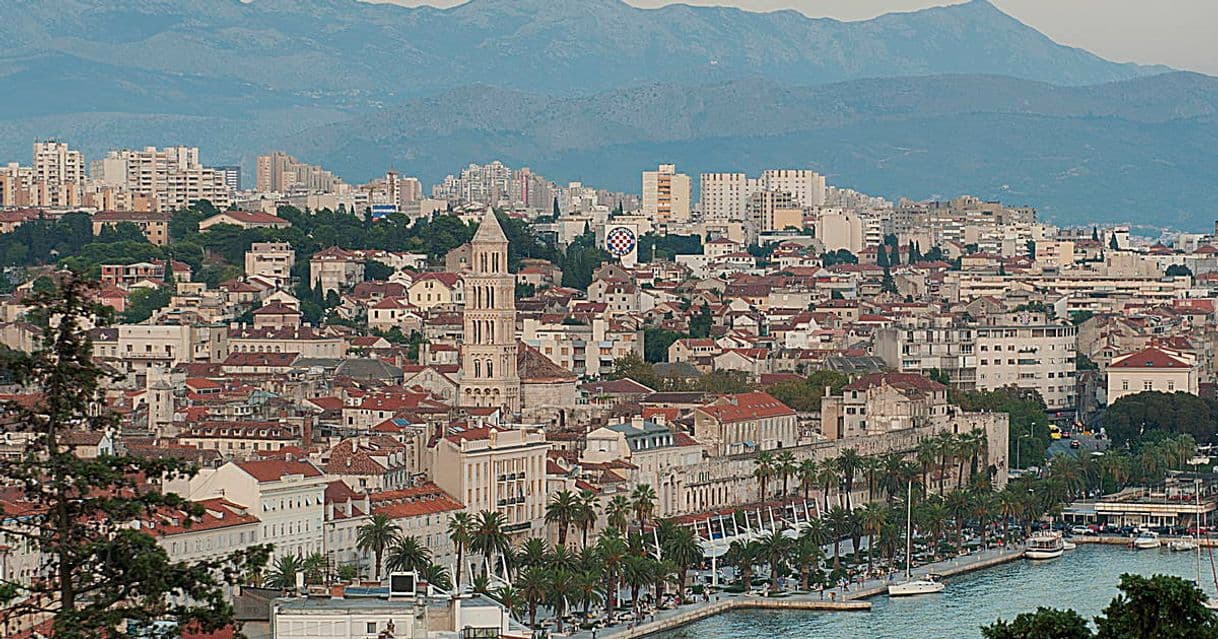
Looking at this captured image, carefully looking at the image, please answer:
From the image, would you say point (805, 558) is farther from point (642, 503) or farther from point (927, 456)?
point (927, 456)

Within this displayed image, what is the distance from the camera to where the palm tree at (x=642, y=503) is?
160 ft

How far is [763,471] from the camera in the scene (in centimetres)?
5484

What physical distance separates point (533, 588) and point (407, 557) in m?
1.88

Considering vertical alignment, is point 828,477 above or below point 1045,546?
above

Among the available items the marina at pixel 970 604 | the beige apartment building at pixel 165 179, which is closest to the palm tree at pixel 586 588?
the marina at pixel 970 604

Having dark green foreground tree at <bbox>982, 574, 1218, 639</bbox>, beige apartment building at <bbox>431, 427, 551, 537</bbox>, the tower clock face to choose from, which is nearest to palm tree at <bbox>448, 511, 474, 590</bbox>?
beige apartment building at <bbox>431, 427, 551, 537</bbox>

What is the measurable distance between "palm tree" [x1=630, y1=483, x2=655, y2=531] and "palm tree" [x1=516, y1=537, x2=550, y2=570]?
12.4 feet

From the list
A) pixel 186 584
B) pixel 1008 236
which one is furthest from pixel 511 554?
pixel 1008 236

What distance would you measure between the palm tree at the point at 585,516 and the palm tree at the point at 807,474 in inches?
319

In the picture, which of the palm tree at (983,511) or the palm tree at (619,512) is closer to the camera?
the palm tree at (619,512)

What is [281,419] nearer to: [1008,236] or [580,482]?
[580,482]

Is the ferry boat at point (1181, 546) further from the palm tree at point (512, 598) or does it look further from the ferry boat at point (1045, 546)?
the palm tree at point (512, 598)

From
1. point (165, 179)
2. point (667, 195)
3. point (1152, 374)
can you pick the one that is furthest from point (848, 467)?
point (667, 195)

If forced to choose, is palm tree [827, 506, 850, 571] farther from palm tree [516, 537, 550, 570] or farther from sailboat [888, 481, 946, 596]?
palm tree [516, 537, 550, 570]
